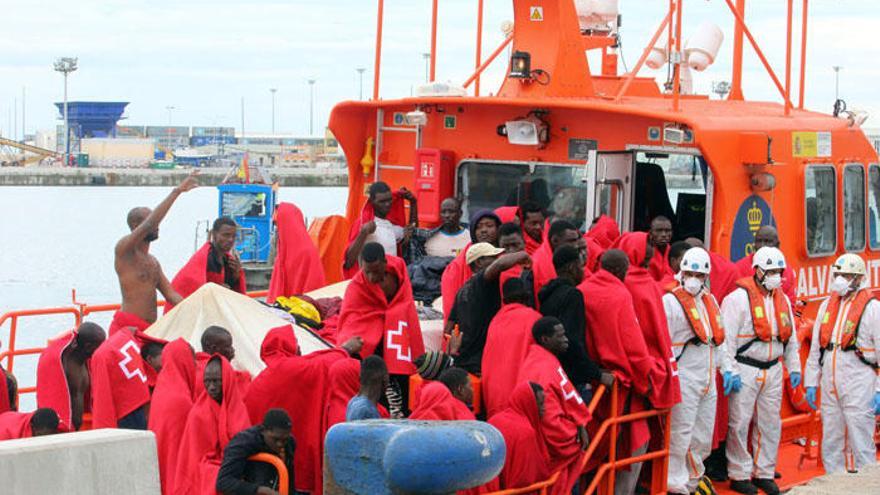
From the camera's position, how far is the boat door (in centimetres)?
976

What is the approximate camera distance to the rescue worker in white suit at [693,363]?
8.20 meters

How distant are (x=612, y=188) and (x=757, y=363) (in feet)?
6.05

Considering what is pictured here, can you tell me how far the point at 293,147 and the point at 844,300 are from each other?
10328cm

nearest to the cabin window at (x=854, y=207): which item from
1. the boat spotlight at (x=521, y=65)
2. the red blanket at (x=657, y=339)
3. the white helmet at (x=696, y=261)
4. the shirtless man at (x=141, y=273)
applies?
the boat spotlight at (x=521, y=65)

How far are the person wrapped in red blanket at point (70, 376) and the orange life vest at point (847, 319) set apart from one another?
4823 millimetres

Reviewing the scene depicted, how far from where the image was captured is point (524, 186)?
1056 centimetres

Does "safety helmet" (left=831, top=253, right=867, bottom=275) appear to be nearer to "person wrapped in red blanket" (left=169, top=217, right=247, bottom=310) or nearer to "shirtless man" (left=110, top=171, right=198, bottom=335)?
"person wrapped in red blanket" (left=169, top=217, right=247, bottom=310)

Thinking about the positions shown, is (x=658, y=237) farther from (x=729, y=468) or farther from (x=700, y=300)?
(x=729, y=468)

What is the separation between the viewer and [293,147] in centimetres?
11131

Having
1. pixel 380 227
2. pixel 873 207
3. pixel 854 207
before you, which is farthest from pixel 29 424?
pixel 873 207

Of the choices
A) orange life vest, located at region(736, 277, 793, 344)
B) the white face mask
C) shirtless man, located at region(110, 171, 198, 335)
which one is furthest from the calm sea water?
orange life vest, located at region(736, 277, 793, 344)

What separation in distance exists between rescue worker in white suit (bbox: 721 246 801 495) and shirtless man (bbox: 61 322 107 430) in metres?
3.80

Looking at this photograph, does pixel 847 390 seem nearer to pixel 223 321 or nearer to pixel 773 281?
pixel 773 281

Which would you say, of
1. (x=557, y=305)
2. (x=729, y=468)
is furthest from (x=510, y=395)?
(x=729, y=468)
